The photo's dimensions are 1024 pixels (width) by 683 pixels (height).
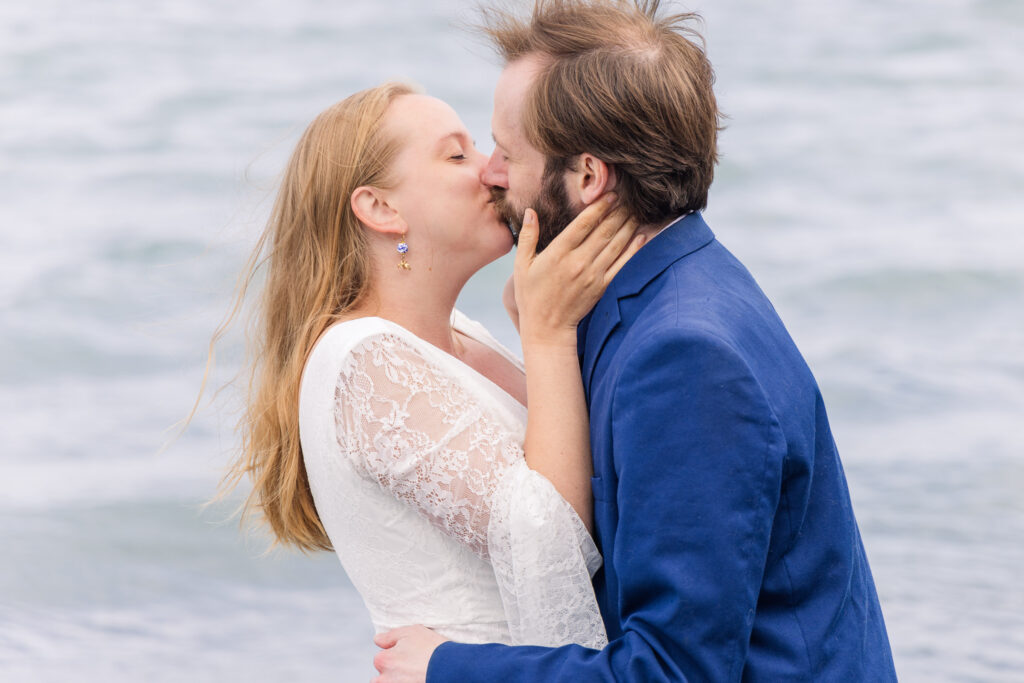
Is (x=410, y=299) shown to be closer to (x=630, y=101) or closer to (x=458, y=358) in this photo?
(x=458, y=358)

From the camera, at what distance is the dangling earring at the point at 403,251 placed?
2.60 meters

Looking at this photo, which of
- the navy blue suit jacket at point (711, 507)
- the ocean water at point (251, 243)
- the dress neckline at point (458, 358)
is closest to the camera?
the navy blue suit jacket at point (711, 507)

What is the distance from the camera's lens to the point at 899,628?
5355mm

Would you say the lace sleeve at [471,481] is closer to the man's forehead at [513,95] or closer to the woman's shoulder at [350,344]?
the woman's shoulder at [350,344]

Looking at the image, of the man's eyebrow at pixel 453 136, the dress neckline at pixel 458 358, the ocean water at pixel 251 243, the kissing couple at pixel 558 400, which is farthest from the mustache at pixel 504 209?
the ocean water at pixel 251 243

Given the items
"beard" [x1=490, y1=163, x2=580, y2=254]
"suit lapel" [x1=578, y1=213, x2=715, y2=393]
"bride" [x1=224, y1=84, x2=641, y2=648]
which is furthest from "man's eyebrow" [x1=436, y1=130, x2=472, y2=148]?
"suit lapel" [x1=578, y1=213, x2=715, y2=393]

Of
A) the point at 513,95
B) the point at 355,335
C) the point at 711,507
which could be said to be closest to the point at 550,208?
the point at 513,95

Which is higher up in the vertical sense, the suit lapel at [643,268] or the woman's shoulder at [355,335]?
the suit lapel at [643,268]

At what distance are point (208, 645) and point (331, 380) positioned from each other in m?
3.72

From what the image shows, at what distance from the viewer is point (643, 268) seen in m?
2.10

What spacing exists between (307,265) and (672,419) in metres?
1.12

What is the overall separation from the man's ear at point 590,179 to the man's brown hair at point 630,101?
15 millimetres

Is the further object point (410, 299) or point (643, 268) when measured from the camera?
point (410, 299)

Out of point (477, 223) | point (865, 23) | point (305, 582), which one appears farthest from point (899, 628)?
point (865, 23)
